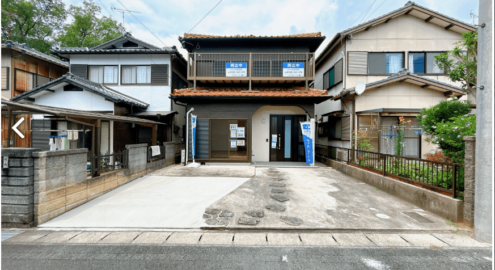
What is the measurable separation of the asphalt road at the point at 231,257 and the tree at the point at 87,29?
22.3 metres

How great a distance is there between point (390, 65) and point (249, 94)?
26.5ft

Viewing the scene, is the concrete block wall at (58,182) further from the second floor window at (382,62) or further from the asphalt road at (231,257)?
the second floor window at (382,62)

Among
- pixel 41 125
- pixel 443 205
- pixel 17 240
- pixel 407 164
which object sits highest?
pixel 41 125

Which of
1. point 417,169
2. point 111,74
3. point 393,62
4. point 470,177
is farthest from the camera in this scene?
point 111,74

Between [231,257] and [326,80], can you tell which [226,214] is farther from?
[326,80]

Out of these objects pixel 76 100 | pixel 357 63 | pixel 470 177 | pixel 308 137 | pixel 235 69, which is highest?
pixel 357 63

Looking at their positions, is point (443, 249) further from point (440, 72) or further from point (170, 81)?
point (170, 81)

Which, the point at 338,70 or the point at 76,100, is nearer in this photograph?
the point at 76,100

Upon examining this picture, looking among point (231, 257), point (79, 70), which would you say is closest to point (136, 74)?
point (79, 70)

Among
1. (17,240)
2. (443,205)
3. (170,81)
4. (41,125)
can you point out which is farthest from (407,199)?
(41,125)

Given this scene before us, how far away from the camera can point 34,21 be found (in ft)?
60.3

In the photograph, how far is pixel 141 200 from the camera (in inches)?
207

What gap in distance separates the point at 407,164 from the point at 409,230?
2.44 m

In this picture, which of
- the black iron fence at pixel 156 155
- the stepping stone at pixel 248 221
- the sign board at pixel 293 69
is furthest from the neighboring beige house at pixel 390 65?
the black iron fence at pixel 156 155
